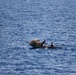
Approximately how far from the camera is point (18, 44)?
102500mm

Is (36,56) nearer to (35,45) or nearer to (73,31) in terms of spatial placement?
(35,45)

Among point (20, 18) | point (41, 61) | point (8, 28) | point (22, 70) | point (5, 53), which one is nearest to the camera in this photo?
point (22, 70)

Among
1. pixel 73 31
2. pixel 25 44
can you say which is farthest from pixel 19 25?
pixel 25 44

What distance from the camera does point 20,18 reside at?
157 metres

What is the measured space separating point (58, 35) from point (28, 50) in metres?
17.9

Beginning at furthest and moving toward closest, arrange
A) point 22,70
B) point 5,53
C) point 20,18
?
point 20,18 < point 5,53 < point 22,70

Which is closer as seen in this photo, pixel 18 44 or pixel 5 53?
pixel 5 53

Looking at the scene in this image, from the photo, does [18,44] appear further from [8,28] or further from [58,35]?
[8,28]

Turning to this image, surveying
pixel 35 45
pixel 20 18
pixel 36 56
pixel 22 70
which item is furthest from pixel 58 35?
pixel 20 18

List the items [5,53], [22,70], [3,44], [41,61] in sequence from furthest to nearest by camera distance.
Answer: [3,44], [5,53], [41,61], [22,70]

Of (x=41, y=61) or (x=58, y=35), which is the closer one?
(x=41, y=61)

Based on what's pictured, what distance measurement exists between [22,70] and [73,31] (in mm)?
40494

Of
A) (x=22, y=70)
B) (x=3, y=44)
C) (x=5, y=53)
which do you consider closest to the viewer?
(x=22, y=70)

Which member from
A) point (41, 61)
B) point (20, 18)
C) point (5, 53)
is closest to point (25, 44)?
point (5, 53)
